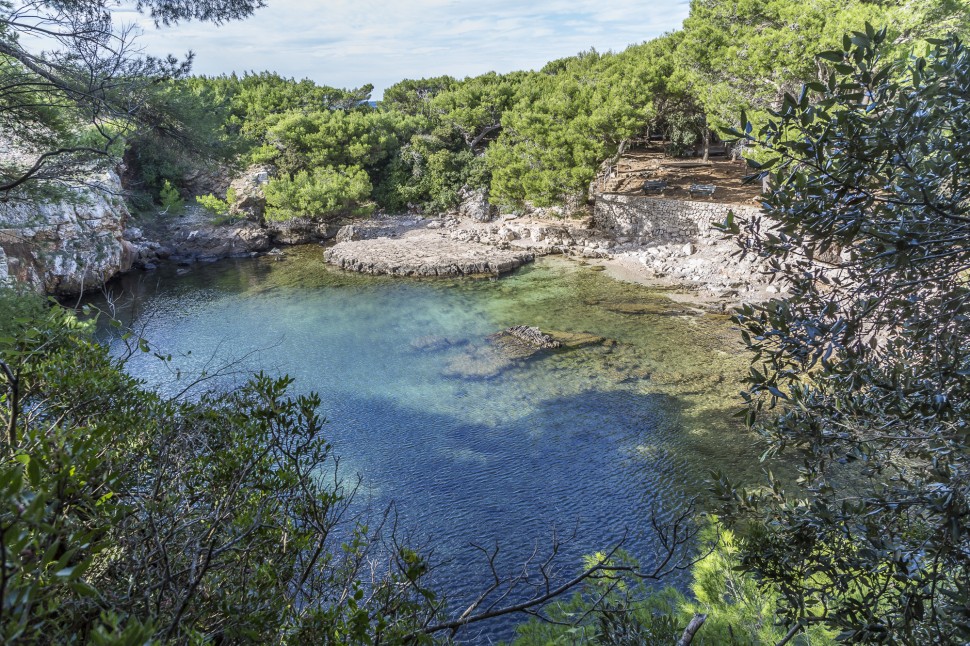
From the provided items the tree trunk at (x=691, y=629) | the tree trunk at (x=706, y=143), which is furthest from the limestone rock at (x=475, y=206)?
the tree trunk at (x=691, y=629)

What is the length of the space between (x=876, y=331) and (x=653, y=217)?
2280cm

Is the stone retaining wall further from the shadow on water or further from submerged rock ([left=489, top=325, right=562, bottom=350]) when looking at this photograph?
the shadow on water

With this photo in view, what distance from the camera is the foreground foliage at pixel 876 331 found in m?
2.74

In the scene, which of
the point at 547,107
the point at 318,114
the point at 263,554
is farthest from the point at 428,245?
the point at 263,554

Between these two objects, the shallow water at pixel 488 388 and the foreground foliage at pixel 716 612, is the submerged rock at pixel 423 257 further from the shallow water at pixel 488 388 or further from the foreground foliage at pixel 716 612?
the foreground foliage at pixel 716 612

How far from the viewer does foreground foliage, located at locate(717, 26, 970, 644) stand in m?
2.74

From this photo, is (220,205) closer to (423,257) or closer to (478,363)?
(423,257)

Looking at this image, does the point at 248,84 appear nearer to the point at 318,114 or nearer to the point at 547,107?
the point at 318,114

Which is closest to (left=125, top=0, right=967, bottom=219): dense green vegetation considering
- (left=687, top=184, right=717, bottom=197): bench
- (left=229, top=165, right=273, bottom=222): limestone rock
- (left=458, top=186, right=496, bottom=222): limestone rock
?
(left=458, top=186, right=496, bottom=222): limestone rock

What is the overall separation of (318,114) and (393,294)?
1512cm

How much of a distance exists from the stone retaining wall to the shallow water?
12.9 feet

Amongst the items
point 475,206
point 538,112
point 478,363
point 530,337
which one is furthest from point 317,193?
point 478,363

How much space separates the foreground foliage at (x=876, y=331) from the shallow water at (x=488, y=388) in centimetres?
367

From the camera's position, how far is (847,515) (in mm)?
2885
